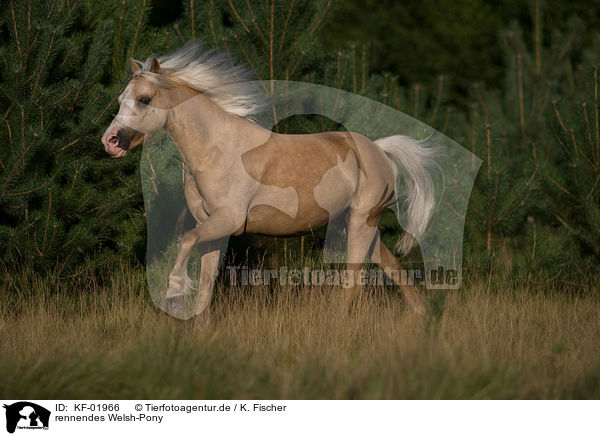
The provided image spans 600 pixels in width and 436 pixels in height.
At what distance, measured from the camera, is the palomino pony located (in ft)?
13.5

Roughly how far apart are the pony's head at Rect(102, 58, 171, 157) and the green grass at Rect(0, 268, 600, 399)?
1147 millimetres

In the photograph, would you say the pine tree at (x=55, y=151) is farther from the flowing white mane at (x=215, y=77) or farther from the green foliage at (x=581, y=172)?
the green foliage at (x=581, y=172)

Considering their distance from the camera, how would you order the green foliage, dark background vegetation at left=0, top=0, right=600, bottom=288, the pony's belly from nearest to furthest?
the pony's belly → dark background vegetation at left=0, top=0, right=600, bottom=288 → the green foliage

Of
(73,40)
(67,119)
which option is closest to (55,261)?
(67,119)

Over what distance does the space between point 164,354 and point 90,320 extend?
4.63ft

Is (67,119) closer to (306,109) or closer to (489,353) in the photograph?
(306,109)

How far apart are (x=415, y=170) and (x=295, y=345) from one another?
170 centimetres

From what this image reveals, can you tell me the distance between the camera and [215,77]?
14.4 ft

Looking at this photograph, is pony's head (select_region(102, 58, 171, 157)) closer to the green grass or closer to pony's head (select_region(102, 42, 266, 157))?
pony's head (select_region(102, 42, 266, 157))
